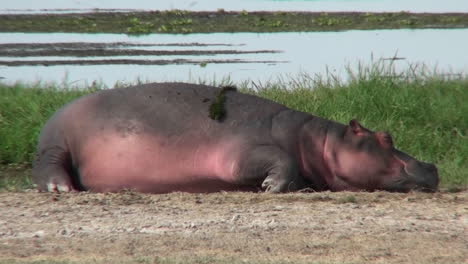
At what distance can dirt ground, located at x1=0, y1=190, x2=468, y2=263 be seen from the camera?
5355 mm

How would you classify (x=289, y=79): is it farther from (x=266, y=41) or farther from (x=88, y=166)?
(x=266, y=41)

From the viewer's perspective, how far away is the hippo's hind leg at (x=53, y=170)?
751 centimetres

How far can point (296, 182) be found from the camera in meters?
7.48

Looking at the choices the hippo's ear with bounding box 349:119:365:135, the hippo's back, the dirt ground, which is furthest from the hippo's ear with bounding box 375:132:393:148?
the hippo's back

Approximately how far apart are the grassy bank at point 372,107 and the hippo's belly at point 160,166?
1.33 metres

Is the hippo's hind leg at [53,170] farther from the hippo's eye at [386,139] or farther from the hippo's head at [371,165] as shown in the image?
the hippo's eye at [386,139]

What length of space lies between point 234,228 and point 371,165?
75.9 inches

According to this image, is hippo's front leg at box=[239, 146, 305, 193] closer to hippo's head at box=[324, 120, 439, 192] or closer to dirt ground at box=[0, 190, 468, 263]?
dirt ground at box=[0, 190, 468, 263]

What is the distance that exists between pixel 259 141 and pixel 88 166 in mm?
1211

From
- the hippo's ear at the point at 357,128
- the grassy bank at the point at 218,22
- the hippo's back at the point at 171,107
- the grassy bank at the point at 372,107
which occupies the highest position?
the hippo's back at the point at 171,107

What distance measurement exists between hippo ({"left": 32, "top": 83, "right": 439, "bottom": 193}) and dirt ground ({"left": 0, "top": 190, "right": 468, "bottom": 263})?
36cm

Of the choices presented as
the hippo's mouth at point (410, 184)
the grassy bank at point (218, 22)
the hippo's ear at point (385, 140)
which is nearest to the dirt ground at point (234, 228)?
the hippo's mouth at point (410, 184)

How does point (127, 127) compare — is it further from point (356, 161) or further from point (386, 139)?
point (386, 139)

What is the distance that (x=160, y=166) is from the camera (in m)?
7.52
